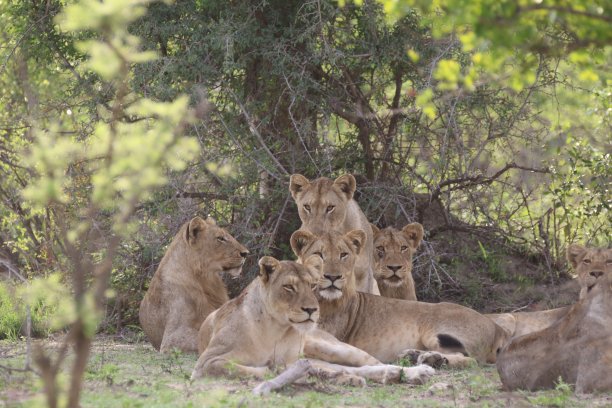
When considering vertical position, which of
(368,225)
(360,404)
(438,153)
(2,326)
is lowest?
(360,404)

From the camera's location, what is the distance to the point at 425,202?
1022cm

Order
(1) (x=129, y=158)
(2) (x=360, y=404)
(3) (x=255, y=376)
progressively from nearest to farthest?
(1) (x=129, y=158) → (2) (x=360, y=404) → (3) (x=255, y=376)

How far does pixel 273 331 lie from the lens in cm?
671

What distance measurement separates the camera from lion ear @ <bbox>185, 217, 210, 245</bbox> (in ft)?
28.3

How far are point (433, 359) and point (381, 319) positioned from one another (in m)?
0.81

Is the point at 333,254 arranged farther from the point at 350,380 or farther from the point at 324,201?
the point at 350,380

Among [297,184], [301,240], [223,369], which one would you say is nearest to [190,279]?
[301,240]

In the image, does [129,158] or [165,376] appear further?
[165,376]

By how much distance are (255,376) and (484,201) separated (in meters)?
4.98

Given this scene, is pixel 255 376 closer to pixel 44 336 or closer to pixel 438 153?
pixel 44 336

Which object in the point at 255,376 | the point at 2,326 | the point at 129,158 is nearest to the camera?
the point at 129,158

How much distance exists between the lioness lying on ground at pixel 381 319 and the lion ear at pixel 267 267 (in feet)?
3.39

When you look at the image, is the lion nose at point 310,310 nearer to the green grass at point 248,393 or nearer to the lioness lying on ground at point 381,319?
the green grass at point 248,393

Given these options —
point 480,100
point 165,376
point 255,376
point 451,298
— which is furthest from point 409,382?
point 480,100
